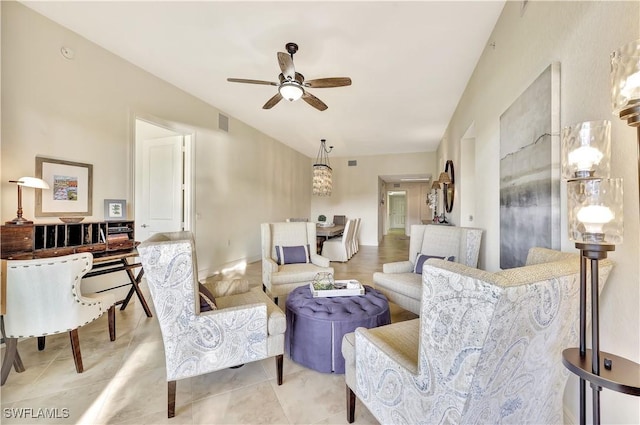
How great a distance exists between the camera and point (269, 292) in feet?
10.7

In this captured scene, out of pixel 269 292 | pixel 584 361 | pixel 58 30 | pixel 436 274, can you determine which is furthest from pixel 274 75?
pixel 584 361

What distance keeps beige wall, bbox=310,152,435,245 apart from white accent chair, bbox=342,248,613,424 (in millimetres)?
7681

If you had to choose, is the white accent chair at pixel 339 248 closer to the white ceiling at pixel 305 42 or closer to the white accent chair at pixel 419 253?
the white accent chair at pixel 419 253

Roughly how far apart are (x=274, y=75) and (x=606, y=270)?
3702 millimetres

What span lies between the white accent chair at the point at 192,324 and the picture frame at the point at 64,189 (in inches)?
73.6

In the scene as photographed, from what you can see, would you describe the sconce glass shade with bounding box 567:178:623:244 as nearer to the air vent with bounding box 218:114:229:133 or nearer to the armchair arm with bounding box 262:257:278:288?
the armchair arm with bounding box 262:257:278:288

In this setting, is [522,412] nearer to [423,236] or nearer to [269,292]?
[423,236]

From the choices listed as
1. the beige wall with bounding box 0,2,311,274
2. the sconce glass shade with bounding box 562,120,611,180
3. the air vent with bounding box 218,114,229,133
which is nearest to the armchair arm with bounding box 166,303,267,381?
the sconce glass shade with bounding box 562,120,611,180

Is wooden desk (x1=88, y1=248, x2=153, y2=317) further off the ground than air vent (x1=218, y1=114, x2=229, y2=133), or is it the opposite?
air vent (x1=218, y1=114, x2=229, y2=133)

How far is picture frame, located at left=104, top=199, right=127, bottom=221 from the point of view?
10.3 ft

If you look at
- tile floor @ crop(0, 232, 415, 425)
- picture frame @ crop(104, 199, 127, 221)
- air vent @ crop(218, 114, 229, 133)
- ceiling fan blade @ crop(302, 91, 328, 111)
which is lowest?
tile floor @ crop(0, 232, 415, 425)

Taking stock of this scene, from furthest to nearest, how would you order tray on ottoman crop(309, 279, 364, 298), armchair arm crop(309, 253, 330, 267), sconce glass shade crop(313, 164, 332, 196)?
sconce glass shade crop(313, 164, 332, 196) → armchair arm crop(309, 253, 330, 267) → tray on ottoman crop(309, 279, 364, 298)

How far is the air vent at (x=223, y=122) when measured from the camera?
4901 mm

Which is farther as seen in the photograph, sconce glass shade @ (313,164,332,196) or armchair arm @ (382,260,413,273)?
sconce glass shade @ (313,164,332,196)
